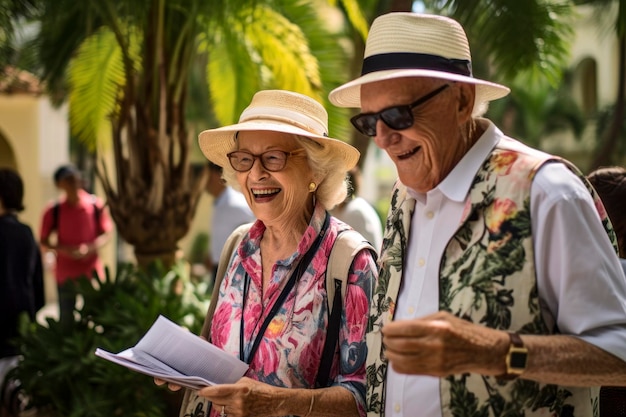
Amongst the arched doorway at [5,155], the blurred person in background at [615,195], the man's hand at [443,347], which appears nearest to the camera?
the man's hand at [443,347]

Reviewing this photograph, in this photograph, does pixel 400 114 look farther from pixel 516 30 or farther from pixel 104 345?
pixel 516 30

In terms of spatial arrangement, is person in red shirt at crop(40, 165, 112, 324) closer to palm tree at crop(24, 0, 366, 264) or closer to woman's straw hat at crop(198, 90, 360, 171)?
palm tree at crop(24, 0, 366, 264)

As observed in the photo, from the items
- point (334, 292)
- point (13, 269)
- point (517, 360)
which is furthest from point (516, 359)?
point (13, 269)

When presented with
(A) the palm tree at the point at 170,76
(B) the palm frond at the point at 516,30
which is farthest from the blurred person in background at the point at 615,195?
(A) the palm tree at the point at 170,76

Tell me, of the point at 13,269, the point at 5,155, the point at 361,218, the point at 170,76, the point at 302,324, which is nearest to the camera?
the point at 302,324

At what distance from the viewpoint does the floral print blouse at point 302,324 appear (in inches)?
118

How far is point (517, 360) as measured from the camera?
2135 mm

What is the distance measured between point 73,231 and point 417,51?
25.9 feet

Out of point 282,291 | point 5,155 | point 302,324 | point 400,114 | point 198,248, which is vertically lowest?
point 302,324

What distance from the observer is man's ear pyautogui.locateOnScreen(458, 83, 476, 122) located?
2537mm

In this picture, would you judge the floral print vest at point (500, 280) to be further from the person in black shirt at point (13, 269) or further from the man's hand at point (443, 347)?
the person in black shirt at point (13, 269)

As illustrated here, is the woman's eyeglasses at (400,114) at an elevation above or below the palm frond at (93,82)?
below

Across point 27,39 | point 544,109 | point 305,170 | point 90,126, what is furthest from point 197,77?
point 305,170

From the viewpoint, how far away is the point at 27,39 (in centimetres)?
1134
